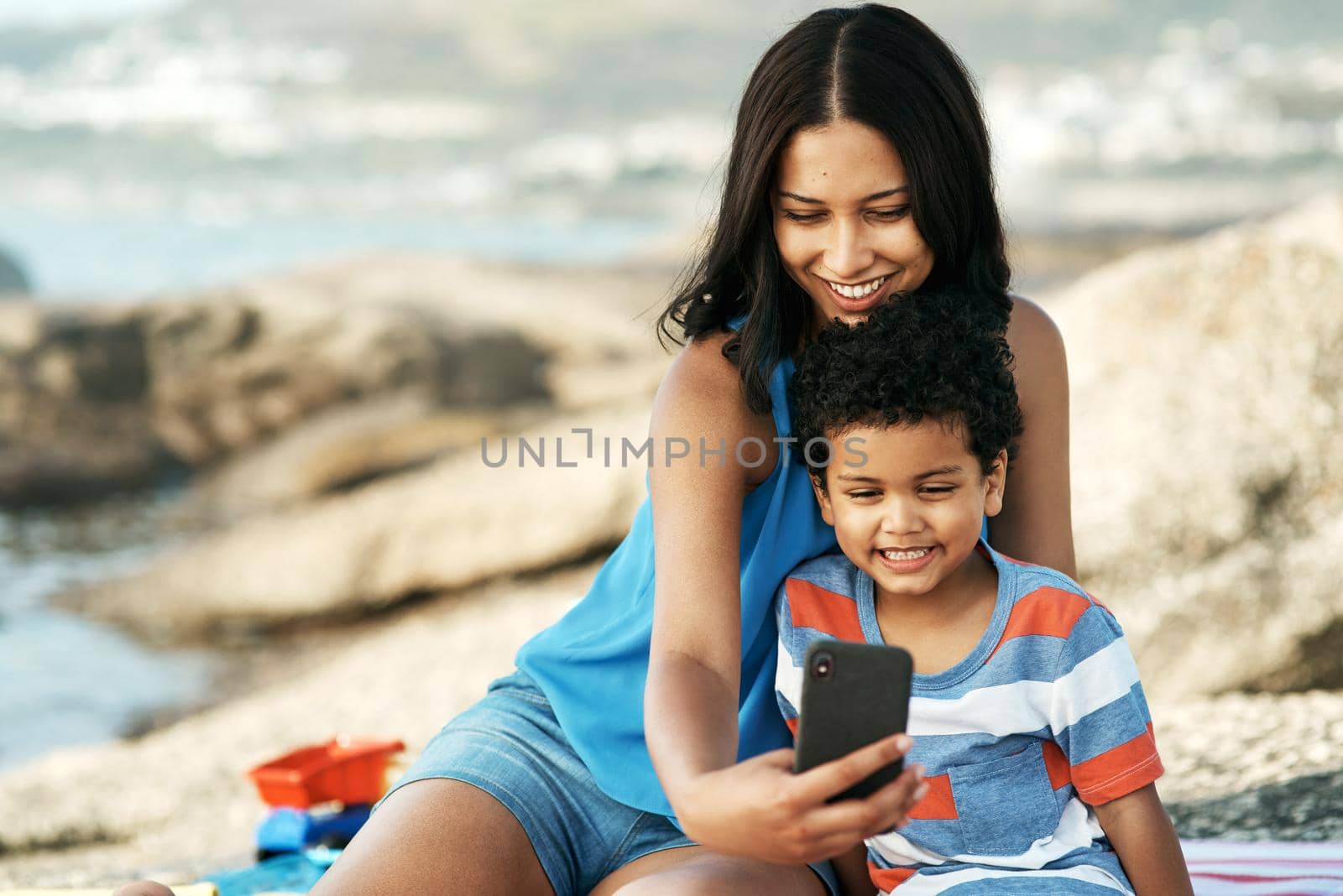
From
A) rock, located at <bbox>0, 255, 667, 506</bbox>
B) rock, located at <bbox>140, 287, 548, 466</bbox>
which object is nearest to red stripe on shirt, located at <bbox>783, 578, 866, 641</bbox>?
rock, located at <bbox>0, 255, 667, 506</bbox>

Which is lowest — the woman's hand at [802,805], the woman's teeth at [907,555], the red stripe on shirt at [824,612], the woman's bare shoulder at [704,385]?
the woman's hand at [802,805]

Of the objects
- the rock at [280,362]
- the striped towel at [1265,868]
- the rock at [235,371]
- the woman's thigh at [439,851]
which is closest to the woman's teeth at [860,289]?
the woman's thigh at [439,851]

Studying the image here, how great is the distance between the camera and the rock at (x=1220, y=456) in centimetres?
368

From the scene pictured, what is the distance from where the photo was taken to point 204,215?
127 ft

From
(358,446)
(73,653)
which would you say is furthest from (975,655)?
(358,446)

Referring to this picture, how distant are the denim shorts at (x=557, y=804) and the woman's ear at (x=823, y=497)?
0.48m

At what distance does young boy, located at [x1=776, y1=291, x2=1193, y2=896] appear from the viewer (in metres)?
1.71

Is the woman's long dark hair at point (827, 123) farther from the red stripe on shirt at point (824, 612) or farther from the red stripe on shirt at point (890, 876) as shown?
the red stripe on shirt at point (890, 876)

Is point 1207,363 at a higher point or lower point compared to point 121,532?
higher

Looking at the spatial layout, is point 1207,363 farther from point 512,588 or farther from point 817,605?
point 512,588

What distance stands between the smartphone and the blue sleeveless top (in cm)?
51

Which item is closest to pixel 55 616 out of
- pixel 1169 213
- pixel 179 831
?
pixel 179 831

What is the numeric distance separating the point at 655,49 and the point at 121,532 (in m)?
39.9

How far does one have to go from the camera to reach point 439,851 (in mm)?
1876
